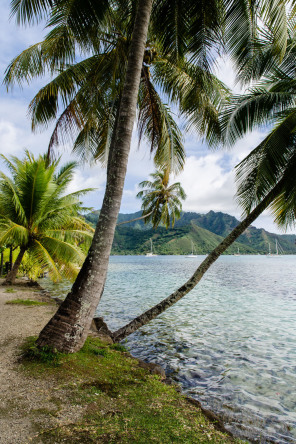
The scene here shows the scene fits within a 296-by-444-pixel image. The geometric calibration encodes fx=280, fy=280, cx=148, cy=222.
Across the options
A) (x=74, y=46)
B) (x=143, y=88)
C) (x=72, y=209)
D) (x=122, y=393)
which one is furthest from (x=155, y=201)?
(x=122, y=393)

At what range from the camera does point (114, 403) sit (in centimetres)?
340

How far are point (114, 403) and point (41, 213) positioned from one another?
36.8ft

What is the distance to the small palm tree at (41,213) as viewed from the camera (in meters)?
12.3

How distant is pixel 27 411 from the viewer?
9.96ft

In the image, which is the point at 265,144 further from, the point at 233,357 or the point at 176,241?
the point at 176,241

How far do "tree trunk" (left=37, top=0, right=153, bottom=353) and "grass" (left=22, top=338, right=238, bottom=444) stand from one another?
28cm

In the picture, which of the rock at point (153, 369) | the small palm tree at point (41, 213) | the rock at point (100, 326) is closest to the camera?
the rock at point (153, 369)

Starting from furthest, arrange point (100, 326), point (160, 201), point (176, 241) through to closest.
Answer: point (176, 241) → point (160, 201) → point (100, 326)

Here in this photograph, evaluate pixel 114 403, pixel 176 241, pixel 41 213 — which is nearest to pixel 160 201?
pixel 41 213

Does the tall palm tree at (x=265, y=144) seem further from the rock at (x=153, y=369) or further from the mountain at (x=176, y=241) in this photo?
the mountain at (x=176, y=241)

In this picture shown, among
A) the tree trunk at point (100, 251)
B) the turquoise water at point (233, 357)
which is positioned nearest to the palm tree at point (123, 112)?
the tree trunk at point (100, 251)

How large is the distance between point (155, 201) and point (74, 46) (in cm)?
1730

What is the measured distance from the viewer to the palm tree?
4.46 meters

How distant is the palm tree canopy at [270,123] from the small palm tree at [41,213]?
26.4 ft
